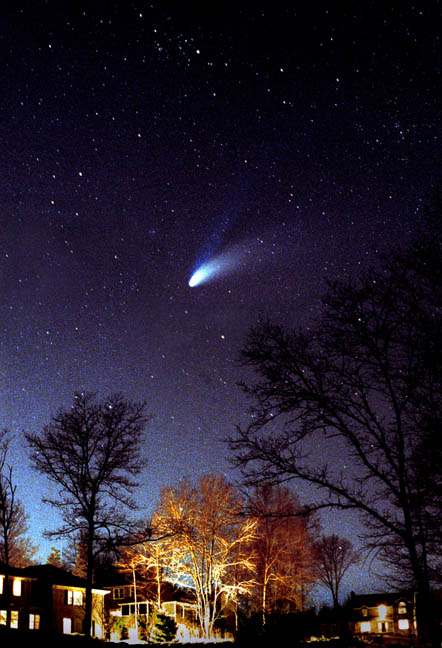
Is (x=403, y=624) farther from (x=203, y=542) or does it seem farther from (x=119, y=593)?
(x=203, y=542)

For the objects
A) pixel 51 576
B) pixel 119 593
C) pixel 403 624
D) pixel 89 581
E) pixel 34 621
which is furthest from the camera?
pixel 403 624

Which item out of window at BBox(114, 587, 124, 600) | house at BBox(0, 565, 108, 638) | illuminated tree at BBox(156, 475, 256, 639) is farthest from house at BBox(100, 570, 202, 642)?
illuminated tree at BBox(156, 475, 256, 639)

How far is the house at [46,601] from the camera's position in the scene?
44031 millimetres

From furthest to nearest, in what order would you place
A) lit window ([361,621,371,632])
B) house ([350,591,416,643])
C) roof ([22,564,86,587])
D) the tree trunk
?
1. lit window ([361,621,371,632])
2. house ([350,591,416,643])
3. roof ([22,564,86,587])
4. the tree trunk

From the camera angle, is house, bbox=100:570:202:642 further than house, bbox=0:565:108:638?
Yes

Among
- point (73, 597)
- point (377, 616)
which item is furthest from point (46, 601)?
point (377, 616)

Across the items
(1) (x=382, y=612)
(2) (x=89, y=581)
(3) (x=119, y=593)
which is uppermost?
(2) (x=89, y=581)

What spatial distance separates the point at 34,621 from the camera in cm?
4591

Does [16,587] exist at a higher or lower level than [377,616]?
higher

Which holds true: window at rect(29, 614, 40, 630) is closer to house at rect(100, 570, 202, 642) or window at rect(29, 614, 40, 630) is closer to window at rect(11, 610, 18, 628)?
window at rect(11, 610, 18, 628)

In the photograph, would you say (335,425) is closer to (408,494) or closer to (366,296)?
(408,494)

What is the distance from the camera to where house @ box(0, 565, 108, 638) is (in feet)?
144

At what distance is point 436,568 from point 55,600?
119 ft

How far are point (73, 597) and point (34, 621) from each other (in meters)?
3.94
